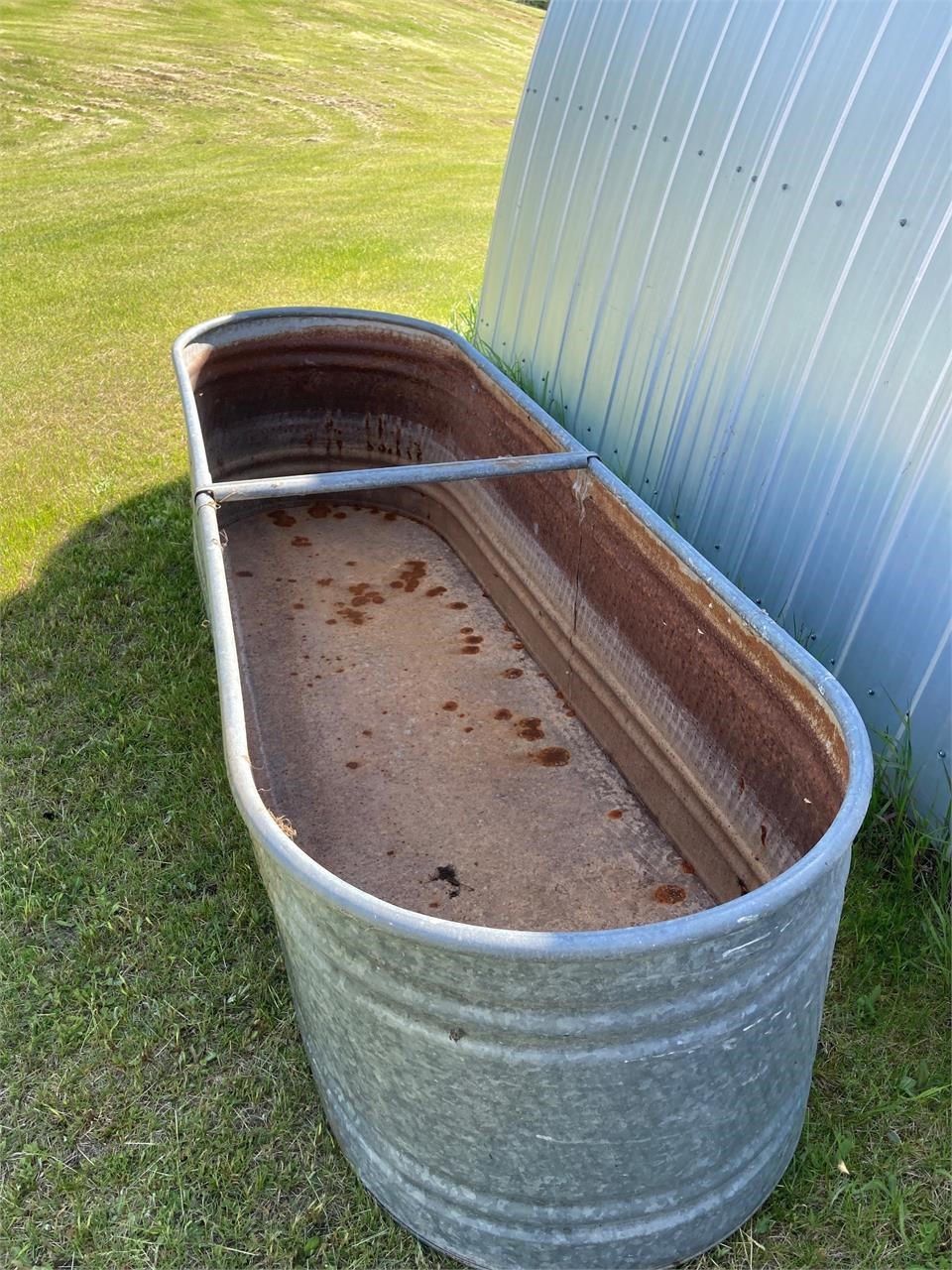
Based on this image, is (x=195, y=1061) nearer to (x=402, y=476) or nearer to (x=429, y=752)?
(x=429, y=752)

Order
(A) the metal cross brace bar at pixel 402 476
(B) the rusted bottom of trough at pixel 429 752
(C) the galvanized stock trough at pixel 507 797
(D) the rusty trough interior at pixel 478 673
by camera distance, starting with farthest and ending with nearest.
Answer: (A) the metal cross brace bar at pixel 402 476
(B) the rusted bottom of trough at pixel 429 752
(D) the rusty trough interior at pixel 478 673
(C) the galvanized stock trough at pixel 507 797

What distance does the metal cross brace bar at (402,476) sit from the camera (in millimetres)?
3129

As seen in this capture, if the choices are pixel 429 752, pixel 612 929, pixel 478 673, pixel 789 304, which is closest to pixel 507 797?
pixel 429 752

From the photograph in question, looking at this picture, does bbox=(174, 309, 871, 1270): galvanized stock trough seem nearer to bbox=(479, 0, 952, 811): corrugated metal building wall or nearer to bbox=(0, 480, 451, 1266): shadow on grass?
bbox=(0, 480, 451, 1266): shadow on grass

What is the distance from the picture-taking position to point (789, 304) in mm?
3135

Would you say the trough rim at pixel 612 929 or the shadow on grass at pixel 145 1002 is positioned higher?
the trough rim at pixel 612 929

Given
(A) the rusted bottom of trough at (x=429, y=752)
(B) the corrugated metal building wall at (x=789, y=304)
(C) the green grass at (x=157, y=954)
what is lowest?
(C) the green grass at (x=157, y=954)

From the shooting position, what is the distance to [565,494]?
345 cm

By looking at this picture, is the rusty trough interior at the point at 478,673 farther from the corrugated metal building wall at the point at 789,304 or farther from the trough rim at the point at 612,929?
the corrugated metal building wall at the point at 789,304

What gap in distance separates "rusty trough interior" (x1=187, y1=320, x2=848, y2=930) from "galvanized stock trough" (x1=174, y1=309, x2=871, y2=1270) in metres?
0.01

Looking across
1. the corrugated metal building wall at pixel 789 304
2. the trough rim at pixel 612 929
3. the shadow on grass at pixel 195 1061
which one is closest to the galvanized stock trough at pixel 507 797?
the trough rim at pixel 612 929

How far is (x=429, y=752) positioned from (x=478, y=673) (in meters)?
0.47

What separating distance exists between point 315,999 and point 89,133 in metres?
16.2

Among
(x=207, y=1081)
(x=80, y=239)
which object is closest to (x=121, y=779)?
(x=207, y=1081)
